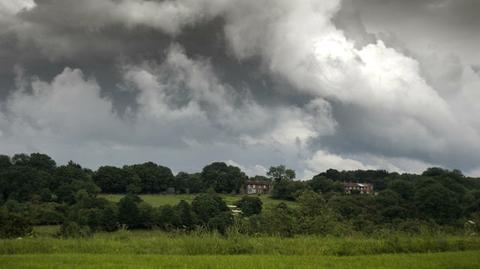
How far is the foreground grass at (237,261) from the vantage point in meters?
Answer: 15.6

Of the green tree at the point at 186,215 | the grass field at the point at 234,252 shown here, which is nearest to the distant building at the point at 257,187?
the green tree at the point at 186,215

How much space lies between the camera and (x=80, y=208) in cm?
8106

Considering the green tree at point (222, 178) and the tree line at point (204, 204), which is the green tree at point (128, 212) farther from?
the green tree at point (222, 178)

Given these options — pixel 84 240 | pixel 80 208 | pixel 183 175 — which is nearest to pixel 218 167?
pixel 183 175

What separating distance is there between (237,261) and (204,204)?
6463 centimetres

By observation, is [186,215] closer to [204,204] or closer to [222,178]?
[204,204]

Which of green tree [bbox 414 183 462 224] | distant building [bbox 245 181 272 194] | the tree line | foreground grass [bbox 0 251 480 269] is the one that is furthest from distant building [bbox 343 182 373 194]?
foreground grass [bbox 0 251 480 269]

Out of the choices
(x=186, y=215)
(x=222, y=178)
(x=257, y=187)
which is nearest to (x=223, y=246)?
(x=186, y=215)

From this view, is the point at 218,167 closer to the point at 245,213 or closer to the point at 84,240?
the point at 245,213

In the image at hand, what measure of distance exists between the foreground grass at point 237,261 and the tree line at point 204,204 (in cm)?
776

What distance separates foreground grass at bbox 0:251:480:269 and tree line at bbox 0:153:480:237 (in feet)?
25.5

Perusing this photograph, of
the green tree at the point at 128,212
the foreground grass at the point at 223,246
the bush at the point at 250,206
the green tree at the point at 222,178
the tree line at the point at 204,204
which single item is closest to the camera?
the foreground grass at the point at 223,246

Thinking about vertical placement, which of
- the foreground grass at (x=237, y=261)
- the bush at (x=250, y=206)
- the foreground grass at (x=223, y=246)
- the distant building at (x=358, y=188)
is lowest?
the foreground grass at (x=237, y=261)

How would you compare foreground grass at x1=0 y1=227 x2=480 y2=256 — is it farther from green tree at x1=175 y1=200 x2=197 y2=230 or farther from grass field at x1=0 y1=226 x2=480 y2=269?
green tree at x1=175 y1=200 x2=197 y2=230
